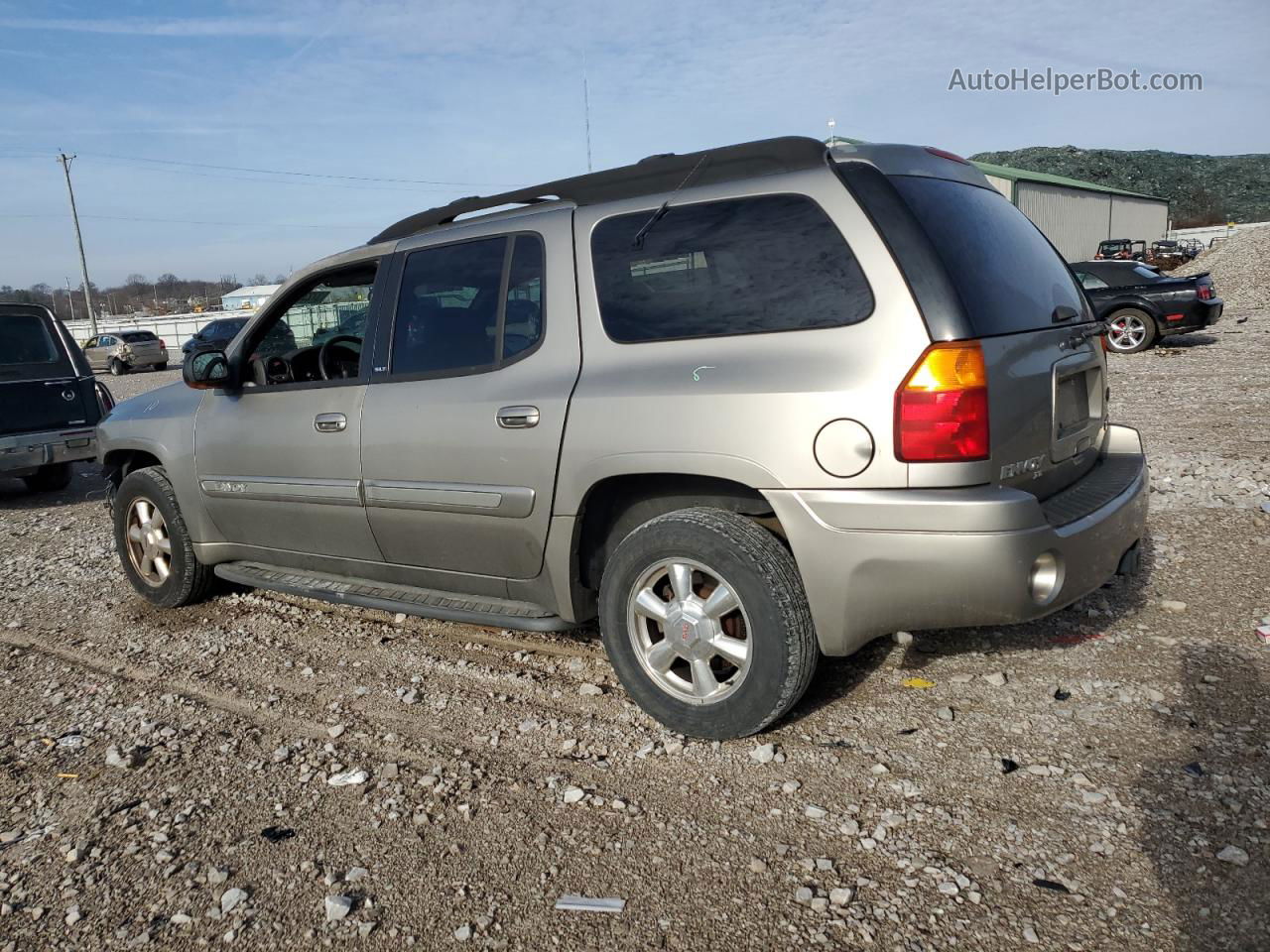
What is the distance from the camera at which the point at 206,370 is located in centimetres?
458

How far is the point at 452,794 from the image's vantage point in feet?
10.1

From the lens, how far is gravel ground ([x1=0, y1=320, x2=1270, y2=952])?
2.41 metres

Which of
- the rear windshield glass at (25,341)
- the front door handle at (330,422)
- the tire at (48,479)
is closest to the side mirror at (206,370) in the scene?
the front door handle at (330,422)

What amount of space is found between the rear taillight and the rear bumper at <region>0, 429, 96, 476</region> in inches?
320

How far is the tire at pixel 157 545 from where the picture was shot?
509 centimetres

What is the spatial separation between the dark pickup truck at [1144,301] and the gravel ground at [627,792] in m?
12.0

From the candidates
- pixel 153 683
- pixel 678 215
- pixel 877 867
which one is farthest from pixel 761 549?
pixel 153 683

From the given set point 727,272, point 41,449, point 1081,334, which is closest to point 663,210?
point 727,272

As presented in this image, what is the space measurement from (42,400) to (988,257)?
9037mm

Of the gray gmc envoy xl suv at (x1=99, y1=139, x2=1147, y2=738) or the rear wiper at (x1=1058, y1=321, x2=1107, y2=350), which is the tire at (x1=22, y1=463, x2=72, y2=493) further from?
the rear wiper at (x1=1058, y1=321, x2=1107, y2=350)

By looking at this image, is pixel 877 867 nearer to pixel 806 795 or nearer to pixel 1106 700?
pixel 806 795

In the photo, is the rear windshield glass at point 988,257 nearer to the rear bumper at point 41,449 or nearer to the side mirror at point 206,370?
the side mirror at point 206,370

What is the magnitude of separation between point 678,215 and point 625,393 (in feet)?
2.18

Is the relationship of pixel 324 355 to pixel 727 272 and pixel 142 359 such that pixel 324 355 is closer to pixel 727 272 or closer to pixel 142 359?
pixel 727 272
